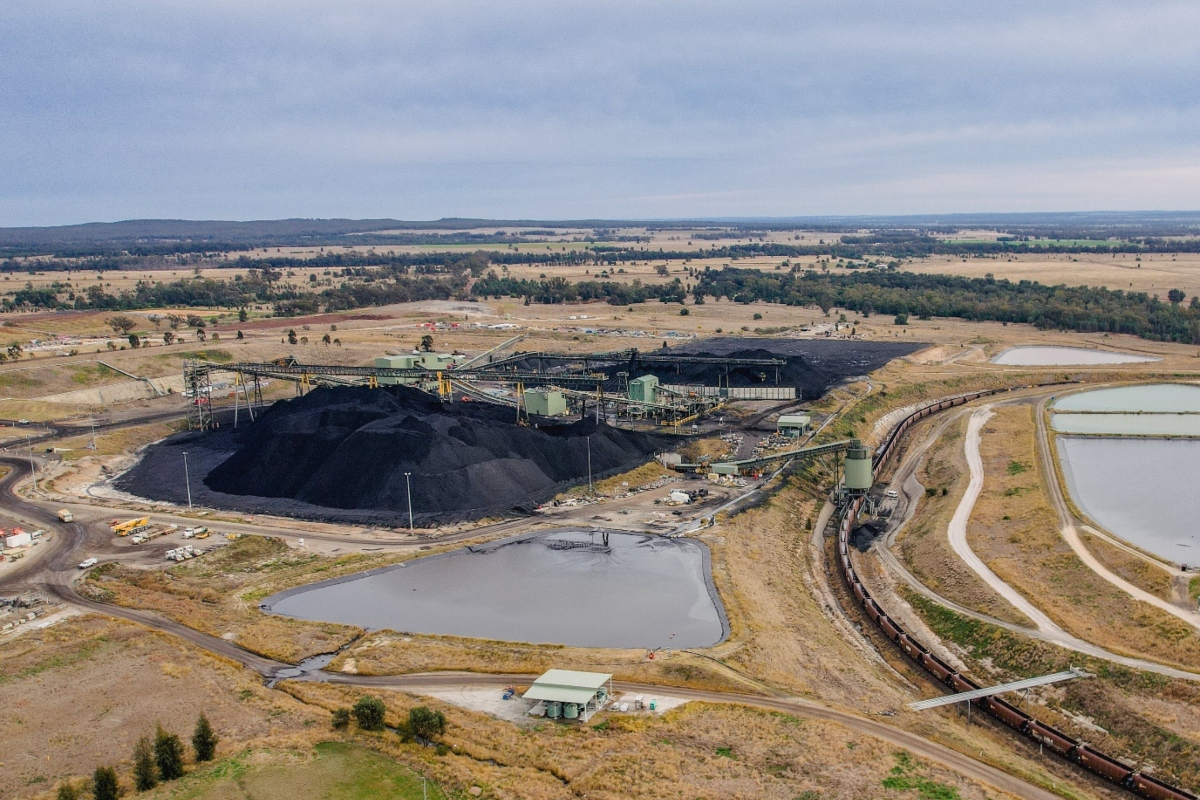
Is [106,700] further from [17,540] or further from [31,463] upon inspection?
[31,463]

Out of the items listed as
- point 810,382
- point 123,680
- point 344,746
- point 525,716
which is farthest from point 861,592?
point 810,382

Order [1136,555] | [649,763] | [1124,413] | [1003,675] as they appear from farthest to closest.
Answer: [1124,413] < [1136,555] < [1003,675] < [649,763]

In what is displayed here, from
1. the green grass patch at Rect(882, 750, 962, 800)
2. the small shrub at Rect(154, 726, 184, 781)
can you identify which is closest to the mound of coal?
the small shrub at Rect(154, 726, 184, 781)

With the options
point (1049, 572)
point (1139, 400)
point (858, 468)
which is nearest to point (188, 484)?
point (858, 468)

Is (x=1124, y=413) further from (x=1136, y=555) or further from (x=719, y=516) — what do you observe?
(x=719, y=516)

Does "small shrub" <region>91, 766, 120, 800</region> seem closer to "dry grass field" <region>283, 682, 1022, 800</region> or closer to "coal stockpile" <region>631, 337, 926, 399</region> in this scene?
"dry grass field" <region>283, 682, 1022, 800</region>

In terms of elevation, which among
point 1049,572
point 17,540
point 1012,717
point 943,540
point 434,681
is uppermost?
point 17,540
